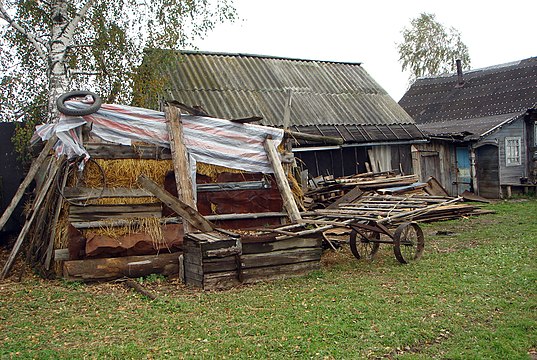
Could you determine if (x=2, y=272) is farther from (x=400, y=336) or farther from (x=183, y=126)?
(x=400, y=336)

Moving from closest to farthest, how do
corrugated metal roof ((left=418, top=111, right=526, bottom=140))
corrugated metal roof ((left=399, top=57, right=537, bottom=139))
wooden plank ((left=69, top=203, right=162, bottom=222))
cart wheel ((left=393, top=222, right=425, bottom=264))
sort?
wooden plank ((left=69, top=203, right=162, bottom=222)), cart wheel ((left=393, top=222, right=425, bottom=264)), corrugated metal roof ((left=418, top=111, right=526, bottom=140)), corrugated metal roof ((left=399, top=57, right=537, bottom=139))

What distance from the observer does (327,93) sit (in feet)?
59.6

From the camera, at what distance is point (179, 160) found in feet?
30.0

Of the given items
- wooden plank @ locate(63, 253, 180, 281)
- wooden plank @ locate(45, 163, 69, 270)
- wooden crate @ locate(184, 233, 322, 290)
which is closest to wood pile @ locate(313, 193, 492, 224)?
wooden crate @ locate(184, 233, 322, 290)

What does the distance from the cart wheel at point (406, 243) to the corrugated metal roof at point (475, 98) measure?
12369 mm

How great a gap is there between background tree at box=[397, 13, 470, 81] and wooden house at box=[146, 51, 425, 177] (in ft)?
78.8

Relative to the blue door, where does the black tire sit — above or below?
above

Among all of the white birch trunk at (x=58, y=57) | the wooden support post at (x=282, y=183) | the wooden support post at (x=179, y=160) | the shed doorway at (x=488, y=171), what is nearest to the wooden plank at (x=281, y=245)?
the wooden support post at (x=282, y=183)

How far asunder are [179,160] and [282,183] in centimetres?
205

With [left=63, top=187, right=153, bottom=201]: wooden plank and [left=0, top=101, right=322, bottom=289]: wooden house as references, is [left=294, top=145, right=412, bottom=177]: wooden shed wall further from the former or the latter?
[left=63, top=187, right=153, bottom=201]: wooden plank

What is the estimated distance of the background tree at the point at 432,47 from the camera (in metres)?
40.9

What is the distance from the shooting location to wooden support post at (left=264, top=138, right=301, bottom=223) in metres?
9.57

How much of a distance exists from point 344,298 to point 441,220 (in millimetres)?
9106

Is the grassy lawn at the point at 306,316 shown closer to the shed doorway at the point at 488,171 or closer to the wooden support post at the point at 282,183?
the wooden support post at the point at 282,183
